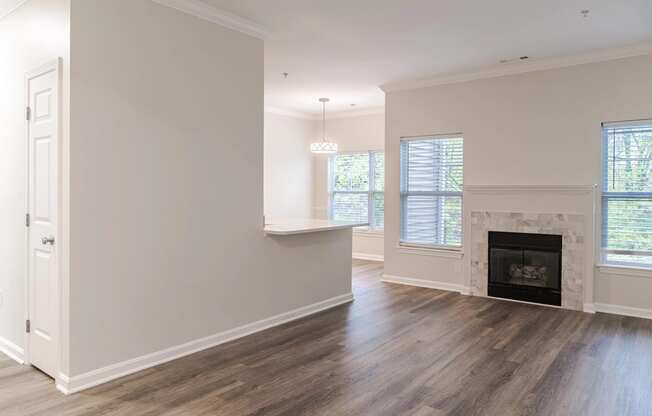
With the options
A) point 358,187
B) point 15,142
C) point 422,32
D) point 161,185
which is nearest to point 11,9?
point 15,142

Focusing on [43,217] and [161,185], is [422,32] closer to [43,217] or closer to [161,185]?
[161,185]

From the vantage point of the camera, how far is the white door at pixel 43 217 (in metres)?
3.00

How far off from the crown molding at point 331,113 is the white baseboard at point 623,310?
475 cm

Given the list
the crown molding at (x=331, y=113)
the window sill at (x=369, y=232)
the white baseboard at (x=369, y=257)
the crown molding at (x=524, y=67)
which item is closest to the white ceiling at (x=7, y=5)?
the crown molding at (x=524, y=67)

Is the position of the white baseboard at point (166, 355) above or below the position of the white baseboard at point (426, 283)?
below

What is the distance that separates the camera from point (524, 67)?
5266 mm

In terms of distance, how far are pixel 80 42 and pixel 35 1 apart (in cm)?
69

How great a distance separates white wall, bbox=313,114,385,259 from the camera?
27.5 feet

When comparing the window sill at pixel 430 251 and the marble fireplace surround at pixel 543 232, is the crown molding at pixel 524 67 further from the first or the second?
the window sill at pixel 430 251

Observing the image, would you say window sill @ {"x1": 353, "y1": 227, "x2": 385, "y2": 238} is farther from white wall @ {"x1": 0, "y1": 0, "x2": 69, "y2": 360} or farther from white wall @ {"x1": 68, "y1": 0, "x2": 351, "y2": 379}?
white wall @ {"x1": 0, "y1": 0, "x2": 69, "y2": 360}

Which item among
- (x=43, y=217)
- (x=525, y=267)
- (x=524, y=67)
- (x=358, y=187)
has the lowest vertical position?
(x=525, y=267)

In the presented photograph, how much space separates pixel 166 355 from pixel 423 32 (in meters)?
3.58

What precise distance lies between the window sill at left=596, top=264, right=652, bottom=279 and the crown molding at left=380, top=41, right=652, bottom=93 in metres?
2.20

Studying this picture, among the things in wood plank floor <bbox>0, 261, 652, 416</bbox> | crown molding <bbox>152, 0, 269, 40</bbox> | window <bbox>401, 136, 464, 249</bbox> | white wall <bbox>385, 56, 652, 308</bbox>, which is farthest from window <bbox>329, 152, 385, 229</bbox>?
crown molding <bbox>152, 0, 269, 40</bbox>
